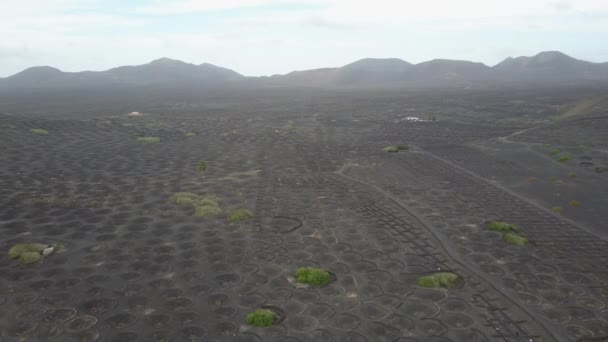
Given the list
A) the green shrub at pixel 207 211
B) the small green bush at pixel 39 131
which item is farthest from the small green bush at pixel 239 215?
the small green bush at pixel 39 131

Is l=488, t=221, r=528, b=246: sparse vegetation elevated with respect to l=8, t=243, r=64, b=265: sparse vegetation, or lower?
lower

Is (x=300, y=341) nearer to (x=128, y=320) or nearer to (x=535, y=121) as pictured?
(x=128, y=320)

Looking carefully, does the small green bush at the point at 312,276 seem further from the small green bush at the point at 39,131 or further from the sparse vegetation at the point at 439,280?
the small green bush at the point at 39,131

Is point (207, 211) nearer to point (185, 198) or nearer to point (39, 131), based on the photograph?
point (185, 198)

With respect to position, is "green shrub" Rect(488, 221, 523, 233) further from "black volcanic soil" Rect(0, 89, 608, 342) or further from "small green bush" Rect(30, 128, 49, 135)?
"small green bush" Rect(30, 128, 49, 135)

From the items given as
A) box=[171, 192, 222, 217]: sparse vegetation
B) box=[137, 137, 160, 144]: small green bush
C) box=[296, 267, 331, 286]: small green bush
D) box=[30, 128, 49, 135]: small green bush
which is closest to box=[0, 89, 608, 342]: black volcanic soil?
box=[296, 267, 331, 286]: small green bush

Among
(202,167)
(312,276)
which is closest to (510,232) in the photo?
(312,276)

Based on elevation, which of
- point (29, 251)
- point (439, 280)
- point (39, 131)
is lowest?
point (439, 280)
